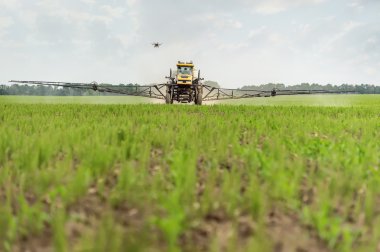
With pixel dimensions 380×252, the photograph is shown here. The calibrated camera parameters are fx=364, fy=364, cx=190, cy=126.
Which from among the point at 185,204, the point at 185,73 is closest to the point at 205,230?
the point at 185,204

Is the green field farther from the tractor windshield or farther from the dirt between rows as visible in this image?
the tractor windshield

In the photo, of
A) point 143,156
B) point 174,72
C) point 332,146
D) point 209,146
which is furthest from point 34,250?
point 174,72

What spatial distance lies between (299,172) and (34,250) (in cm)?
281

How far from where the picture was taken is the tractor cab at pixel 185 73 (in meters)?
25.9

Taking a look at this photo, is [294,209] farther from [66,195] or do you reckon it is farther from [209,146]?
[209,146]

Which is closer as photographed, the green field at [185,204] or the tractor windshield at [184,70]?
the green field at [185,204]

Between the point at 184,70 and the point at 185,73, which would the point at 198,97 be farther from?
the point at 184,70

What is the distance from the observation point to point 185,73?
26.6 meters

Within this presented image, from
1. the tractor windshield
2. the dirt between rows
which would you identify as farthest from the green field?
the tractor windshield

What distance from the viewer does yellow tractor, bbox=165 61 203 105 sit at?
26031mm

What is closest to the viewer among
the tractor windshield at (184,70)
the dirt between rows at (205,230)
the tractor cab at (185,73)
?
the dirt between rows at (205,230)

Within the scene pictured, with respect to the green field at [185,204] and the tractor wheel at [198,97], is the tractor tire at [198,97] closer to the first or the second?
the tractor wheel at [198,97]

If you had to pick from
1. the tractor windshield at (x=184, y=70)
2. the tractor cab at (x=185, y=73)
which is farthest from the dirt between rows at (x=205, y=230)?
the tractor windshield at (x=184, y=70)

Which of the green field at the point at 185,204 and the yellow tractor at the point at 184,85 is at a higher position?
the yellow tractor at the point at 184,85
